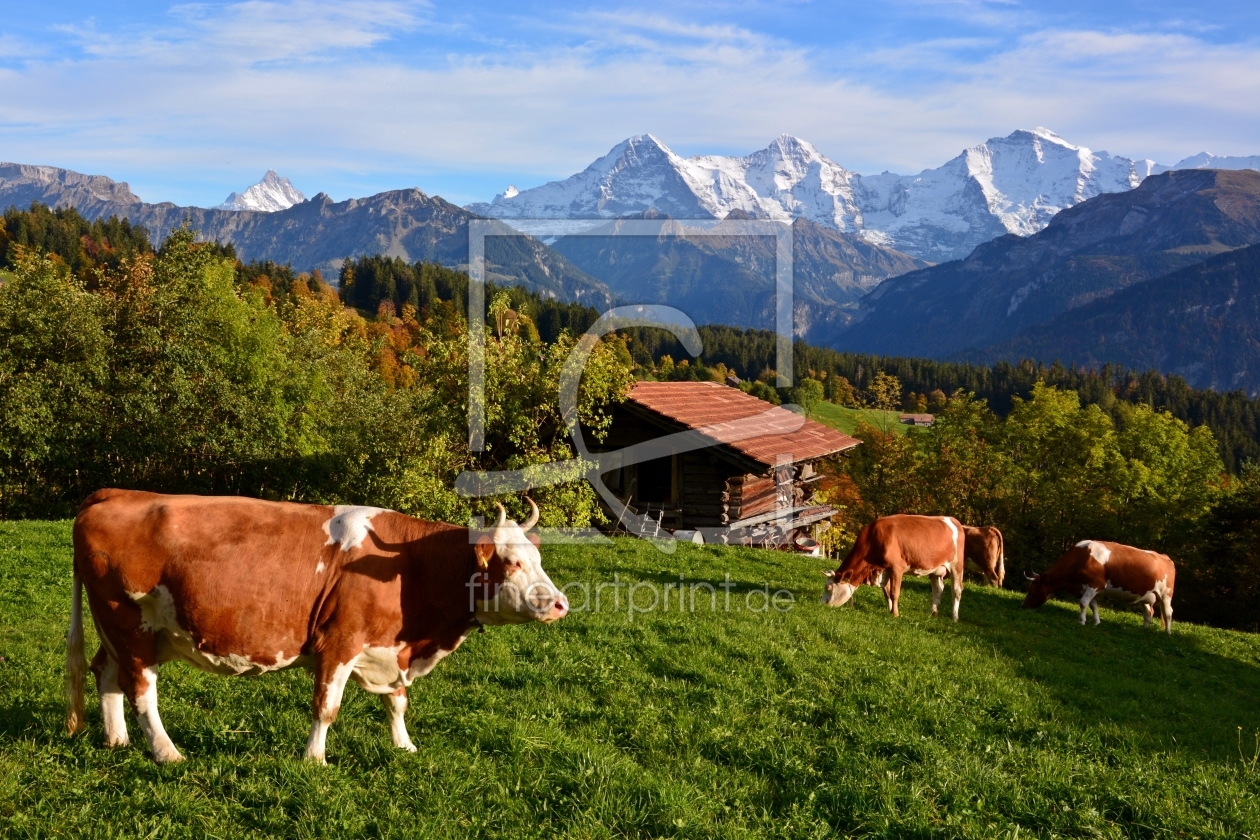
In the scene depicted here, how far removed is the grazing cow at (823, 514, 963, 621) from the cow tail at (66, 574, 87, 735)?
11.9 metres

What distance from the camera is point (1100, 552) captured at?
18.8m

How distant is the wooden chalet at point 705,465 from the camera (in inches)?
1112

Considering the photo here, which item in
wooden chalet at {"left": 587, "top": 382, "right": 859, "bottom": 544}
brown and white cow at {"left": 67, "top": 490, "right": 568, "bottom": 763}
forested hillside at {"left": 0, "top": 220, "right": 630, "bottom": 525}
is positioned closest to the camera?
brown and white cow at {"left": 67, "top": 490, "right": 568, "bottom": 763}

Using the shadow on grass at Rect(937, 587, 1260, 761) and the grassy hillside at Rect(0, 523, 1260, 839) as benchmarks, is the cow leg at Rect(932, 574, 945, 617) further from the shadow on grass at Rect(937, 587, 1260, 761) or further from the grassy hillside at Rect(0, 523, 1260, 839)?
the grassy hillside at Rect(0, 523, 1260, 839)

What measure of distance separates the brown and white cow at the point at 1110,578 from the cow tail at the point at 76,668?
59.8 ft

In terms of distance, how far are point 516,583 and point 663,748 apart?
2175 millimetres

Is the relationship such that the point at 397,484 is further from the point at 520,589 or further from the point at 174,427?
the point at 520,589

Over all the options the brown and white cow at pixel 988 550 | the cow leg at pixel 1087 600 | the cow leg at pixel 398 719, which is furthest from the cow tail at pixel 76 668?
the brown and white cow at pixel 988 550

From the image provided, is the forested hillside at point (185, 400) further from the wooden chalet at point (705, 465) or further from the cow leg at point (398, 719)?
the cow leg at point (398, 719)

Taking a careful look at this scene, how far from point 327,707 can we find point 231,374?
3201cm

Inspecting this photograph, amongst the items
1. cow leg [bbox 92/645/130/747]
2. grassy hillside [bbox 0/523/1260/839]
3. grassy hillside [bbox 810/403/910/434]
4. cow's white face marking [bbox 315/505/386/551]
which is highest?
cow's white face marking [bbox 315/505/386/551]

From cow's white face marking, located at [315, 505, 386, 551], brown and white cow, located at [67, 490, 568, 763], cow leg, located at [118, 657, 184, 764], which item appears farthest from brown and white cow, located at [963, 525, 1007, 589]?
cow leg, located at [118, 657, 184, 764]

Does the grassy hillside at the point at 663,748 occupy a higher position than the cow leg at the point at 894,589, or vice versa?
the grassy hillside at the point at 663,748

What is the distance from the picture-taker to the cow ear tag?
6.82 m
